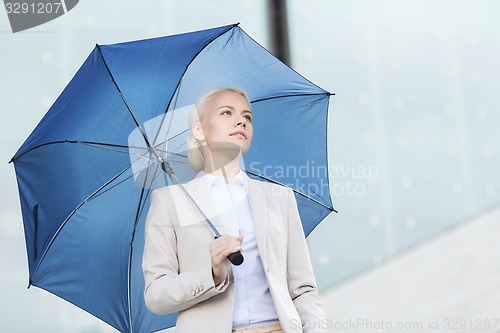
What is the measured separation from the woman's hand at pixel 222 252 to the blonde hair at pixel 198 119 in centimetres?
30

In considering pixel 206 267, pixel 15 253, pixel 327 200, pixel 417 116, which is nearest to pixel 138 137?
pixel 206 267

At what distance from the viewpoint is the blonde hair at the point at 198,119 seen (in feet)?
5.83

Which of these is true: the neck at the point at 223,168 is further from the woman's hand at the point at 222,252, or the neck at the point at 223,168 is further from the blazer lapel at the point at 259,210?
the woman's hand at the point at 222,252

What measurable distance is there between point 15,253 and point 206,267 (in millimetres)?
1230

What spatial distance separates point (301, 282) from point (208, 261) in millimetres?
228

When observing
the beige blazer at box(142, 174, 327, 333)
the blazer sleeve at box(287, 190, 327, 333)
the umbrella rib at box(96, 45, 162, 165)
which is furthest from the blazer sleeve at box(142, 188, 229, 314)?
the blazer sleeve at box(287, 190, 327, 333)

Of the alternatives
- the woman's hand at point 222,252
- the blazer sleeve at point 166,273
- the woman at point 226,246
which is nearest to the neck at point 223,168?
the woman at point 226,246

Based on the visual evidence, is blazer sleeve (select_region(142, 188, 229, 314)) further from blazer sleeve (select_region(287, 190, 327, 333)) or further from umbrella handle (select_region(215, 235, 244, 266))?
blazer sleeve (select_region(287, 190, 327, 333))

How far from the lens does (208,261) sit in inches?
63.4

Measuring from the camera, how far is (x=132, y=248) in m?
1.84

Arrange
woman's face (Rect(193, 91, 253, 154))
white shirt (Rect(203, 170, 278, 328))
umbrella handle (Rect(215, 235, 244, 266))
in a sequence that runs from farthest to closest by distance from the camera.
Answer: woman's face (Rect(193, 91, 253, 154)) → white shirt (Rect(203, 170, 278, 328)) → umbrella handle (Rect(215, 235, 244, 266))

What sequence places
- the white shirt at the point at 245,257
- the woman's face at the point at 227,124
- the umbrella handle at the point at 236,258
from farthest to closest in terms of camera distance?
the woman's face at the point at 227,124 < the white shirt at the point at 245,257 < the umbrella handle at the point at 236,258

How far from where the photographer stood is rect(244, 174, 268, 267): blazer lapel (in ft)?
5.39

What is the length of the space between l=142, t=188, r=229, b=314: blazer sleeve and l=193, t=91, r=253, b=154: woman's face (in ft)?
0.51
